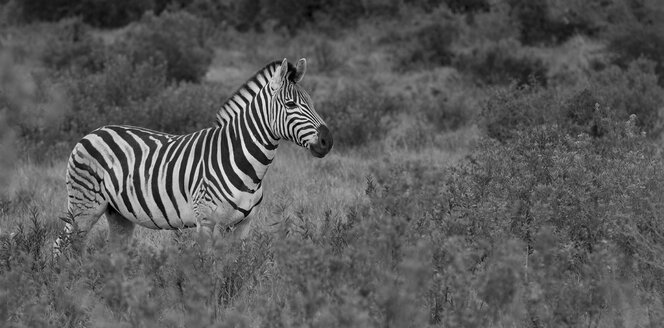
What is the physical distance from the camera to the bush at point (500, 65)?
15742 millimetres

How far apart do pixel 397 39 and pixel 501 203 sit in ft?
46.9

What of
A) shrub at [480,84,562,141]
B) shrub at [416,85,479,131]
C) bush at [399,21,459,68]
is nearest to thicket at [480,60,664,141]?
shrub at [480,84,562,141]

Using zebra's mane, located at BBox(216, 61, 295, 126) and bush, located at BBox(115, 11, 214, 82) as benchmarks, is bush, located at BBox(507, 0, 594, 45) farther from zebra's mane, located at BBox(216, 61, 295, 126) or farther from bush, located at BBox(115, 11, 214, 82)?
zebra's mane, located at BBox(216, 61, 295, 126)

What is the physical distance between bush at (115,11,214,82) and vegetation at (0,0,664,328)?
0.19 ft

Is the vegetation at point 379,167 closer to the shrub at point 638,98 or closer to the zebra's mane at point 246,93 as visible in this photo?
the shrub at point 638,98

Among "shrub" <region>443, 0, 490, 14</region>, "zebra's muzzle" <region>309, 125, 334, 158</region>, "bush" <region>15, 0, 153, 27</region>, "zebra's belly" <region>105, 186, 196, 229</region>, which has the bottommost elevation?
"shrub" <region>443, 0, 490, 14</region>

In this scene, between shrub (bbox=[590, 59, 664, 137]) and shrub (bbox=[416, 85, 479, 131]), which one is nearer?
shrub (bbox=[590, 59, 664, 137])

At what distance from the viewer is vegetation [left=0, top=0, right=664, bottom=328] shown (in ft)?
13.4

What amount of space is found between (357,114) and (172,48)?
612 centimetres

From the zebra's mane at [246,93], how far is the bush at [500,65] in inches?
394

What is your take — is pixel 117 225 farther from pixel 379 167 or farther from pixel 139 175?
pixel 379 167

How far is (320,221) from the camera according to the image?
23.1 ft

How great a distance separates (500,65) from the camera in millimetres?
16094

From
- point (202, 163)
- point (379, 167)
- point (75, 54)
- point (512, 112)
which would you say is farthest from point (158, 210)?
point (75, 54)
